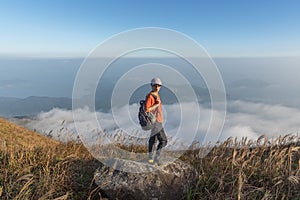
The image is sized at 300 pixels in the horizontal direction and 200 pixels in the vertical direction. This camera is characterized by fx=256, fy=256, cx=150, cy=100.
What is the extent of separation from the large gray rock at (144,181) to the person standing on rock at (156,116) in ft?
1.95

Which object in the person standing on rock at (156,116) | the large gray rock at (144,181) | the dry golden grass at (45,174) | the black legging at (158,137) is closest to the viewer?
the dry golden grass at (45,174)

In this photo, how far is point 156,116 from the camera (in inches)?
242

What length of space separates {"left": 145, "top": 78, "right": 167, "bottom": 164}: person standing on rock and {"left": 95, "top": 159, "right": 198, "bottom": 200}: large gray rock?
596 millimetres

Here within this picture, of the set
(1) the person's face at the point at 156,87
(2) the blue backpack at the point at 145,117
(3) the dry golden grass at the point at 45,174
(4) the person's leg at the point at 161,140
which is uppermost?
(1) the person's face at the point at 156,87

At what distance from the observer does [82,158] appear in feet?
23.5

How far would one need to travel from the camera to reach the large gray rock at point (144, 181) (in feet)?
17.6

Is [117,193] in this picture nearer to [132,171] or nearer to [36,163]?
[132,171]

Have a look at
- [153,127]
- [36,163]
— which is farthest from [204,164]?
[36,163]

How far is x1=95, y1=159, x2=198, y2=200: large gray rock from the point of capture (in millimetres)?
5352

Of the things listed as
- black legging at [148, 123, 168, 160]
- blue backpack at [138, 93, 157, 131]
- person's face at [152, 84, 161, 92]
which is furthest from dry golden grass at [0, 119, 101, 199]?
person's face at [152, 84, 161, 92]

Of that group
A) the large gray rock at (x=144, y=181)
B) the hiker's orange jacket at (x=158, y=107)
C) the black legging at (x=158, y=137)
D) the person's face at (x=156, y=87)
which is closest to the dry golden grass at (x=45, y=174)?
the large gray rock at (x=144, y=181)

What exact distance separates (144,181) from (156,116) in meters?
1.53

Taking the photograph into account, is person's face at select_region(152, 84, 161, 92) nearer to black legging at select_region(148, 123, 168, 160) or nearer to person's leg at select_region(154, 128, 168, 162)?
black legging at select_region(148, 123, 168, 160)

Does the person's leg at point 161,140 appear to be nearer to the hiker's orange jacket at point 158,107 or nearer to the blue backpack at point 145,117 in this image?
the hiker's orange jacket at point 158,107
